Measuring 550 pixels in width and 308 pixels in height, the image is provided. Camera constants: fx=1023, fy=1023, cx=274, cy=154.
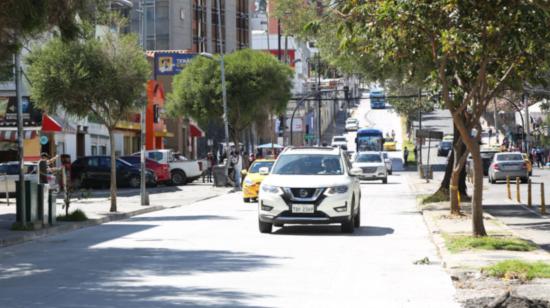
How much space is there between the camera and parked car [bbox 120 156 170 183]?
5212 cm

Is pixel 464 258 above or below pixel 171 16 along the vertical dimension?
below

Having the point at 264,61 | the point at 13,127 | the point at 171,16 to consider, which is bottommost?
the point at 13,127

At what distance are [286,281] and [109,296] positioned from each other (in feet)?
8.09

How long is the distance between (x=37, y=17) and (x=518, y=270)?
830 cm

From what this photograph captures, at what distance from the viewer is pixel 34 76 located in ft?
101

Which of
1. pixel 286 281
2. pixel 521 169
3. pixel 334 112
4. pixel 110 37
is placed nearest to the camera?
pixel 286 281

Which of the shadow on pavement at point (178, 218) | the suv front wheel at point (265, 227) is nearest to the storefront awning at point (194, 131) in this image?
the shadow on pavement at point (178, 218)

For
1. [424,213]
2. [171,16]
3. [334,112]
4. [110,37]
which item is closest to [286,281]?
[424,213]

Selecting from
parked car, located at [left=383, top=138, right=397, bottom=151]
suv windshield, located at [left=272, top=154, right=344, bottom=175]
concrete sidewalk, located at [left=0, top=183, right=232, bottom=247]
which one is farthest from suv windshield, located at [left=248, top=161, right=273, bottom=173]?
parked car, located at [left=383, top=138, right=397, bottom=151]

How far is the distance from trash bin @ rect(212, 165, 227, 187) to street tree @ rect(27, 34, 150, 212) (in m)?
21.4

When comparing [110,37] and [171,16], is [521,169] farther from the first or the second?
[171,16]

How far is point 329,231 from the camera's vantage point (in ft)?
71.9

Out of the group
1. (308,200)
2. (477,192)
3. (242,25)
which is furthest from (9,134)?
(242,25)

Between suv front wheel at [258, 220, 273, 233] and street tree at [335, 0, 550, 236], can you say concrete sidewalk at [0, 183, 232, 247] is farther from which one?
street tree at [335, 0, 550, 236]
